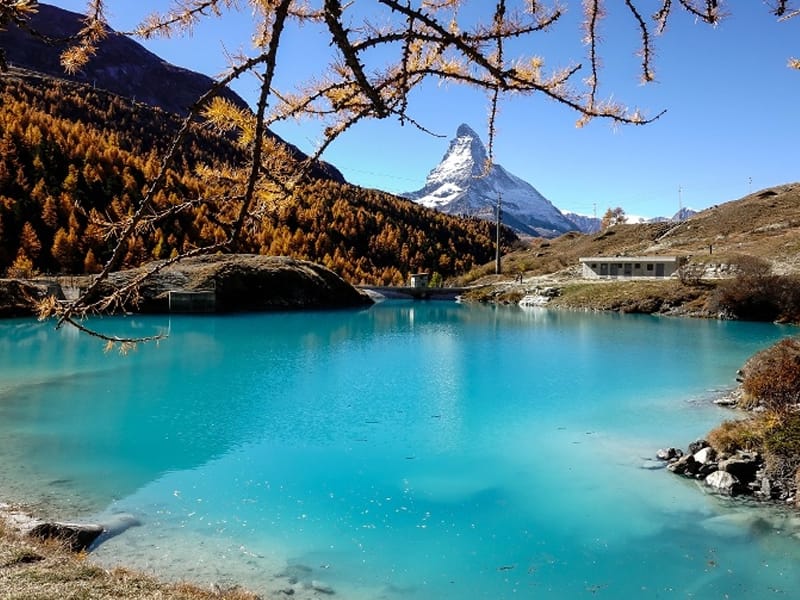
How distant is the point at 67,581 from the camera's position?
6234 millimetres

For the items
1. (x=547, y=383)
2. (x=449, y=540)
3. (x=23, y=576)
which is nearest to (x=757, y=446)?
(x=449, y=540)

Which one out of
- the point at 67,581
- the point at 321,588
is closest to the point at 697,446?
the point at 321,588

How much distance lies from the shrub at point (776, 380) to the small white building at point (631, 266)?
5089 centimetres

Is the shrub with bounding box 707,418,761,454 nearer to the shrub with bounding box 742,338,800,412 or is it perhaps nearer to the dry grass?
the shrub with bounding box 742,338,800,412

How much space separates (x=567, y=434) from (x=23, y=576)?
12.4m

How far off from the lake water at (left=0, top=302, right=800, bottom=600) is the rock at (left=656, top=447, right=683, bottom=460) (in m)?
0.29

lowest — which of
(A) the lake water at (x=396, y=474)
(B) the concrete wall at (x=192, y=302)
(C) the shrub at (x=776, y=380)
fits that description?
(A) the lake water at (x=396, y=474)

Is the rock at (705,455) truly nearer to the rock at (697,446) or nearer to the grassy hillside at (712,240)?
the rock at (697,446)

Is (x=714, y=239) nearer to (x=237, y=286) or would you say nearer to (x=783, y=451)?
(x=237, y=286)

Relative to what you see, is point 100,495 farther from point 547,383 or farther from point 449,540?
point 547,383

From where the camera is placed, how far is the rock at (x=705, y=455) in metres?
11.9

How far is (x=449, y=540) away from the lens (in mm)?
9359

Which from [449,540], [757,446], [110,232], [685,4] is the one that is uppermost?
[685,4]

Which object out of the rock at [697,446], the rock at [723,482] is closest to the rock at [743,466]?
the rock at [723,482]
